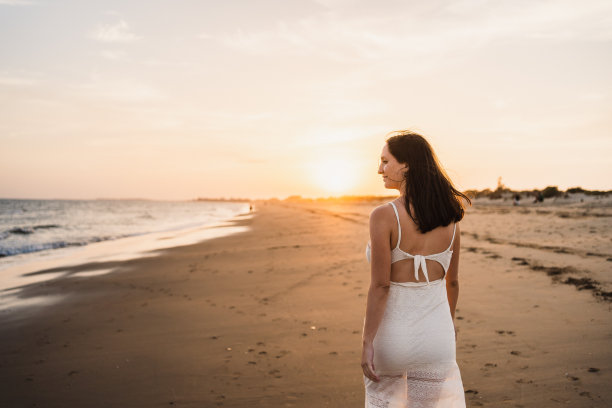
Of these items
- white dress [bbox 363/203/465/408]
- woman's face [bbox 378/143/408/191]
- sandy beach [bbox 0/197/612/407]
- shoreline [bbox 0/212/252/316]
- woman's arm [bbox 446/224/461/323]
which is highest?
woman's face [bbox 378/143/408/191]

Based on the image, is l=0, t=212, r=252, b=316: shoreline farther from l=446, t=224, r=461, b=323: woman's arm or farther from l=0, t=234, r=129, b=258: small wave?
l=446, t=224, r=461, b=323: woman's arm

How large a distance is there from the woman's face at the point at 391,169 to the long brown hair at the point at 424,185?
0.07 ft

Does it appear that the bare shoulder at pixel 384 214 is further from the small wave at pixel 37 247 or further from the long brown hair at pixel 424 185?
the small wave at pixel 37 247

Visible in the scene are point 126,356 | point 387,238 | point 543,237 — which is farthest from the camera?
point 543,237

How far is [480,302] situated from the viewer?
22.4ft

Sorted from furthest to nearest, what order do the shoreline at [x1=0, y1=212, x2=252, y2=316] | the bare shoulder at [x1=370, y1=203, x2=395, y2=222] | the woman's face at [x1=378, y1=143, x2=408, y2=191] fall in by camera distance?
the shoreline at [x1=0, y1=212, x2=252, y2=316]
the woman's face at [x1=378, y1=143, x2=408, y2=191]
the bare shoulder at [x1=370, y1=203, x2=395, y2=222]

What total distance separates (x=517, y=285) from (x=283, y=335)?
16.3 ft

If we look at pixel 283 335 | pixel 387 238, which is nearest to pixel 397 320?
pixel 387 238

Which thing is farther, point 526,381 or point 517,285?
point 517,285

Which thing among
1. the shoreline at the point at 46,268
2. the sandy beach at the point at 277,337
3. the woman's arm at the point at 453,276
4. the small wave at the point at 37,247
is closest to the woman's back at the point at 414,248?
the woman's arm at the point at 453,276

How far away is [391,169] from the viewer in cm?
218

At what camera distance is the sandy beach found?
4117mm

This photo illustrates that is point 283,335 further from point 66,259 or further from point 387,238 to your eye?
point 66,259

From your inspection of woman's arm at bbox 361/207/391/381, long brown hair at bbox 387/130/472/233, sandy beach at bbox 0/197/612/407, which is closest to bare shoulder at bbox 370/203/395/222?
woman's arm at bbox 361/207/391/381
